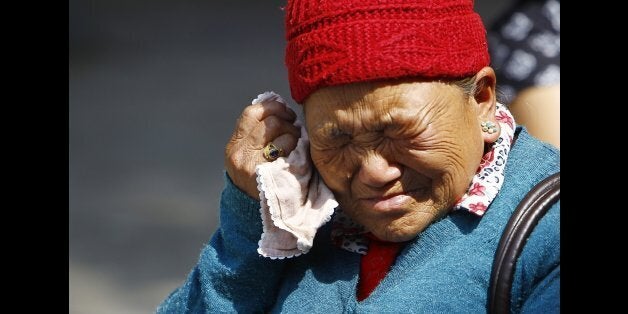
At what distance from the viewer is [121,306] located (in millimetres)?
6234

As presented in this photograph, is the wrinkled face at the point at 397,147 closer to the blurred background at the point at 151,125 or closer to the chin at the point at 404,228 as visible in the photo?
the chin at the point at 404,228

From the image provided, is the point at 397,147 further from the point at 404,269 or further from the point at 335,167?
the point at 404,269

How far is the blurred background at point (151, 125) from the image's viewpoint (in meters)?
5.97

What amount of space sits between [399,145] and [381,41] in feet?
0.92

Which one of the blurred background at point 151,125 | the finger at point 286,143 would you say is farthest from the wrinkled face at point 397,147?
the blurred background at point 151,125

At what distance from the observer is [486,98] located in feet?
10.2

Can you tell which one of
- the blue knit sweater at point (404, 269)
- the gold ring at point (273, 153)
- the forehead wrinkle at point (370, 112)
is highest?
the forehead wrinkle at point (370, 112)

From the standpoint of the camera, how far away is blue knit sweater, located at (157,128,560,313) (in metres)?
2.86

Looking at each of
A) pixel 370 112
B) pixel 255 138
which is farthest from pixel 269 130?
pixel 370 112

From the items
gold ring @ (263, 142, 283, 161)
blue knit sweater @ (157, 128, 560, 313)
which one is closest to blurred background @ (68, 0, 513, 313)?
blue knit sweater @ (157, 128, 560, 313)

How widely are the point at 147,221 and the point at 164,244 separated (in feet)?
0.53
